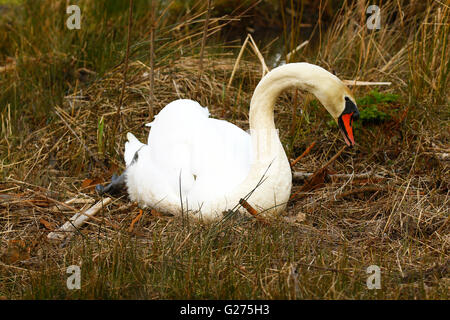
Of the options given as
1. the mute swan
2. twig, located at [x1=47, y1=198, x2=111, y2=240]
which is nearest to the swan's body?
the mute swan

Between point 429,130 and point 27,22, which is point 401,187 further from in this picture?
point 27,22

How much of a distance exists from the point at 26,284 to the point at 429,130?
316cm

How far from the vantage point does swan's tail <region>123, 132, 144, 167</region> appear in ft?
17.4

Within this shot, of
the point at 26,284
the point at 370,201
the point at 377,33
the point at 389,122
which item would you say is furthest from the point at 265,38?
the point at 26,284

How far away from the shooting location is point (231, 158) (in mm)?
4461

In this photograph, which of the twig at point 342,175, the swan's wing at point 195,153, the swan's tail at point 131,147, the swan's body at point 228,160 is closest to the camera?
the swan's body at point 228,160

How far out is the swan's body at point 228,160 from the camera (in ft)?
13.7

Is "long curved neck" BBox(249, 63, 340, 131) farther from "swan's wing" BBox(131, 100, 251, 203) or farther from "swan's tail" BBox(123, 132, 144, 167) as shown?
"swan's tail" BBox(123, 132, 144, 167)

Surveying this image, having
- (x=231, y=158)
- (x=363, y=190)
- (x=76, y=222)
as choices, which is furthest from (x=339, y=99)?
(x=76, y=222)

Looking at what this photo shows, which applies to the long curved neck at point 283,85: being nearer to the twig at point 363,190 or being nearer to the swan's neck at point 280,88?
the swan's neck at point 280,88

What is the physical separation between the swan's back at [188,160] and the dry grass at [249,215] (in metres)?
0.18

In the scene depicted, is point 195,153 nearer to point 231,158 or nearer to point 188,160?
point 188,160

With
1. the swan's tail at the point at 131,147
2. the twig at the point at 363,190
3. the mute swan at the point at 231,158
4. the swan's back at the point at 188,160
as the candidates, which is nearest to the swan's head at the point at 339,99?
the mute swan at the point at 231,158

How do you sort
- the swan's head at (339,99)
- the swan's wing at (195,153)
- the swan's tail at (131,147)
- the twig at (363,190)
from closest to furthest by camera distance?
the swan's head at (339,99) < the swan's wing at (195,153) < the twig at (363,190) < the swan's tail at (131,147)
